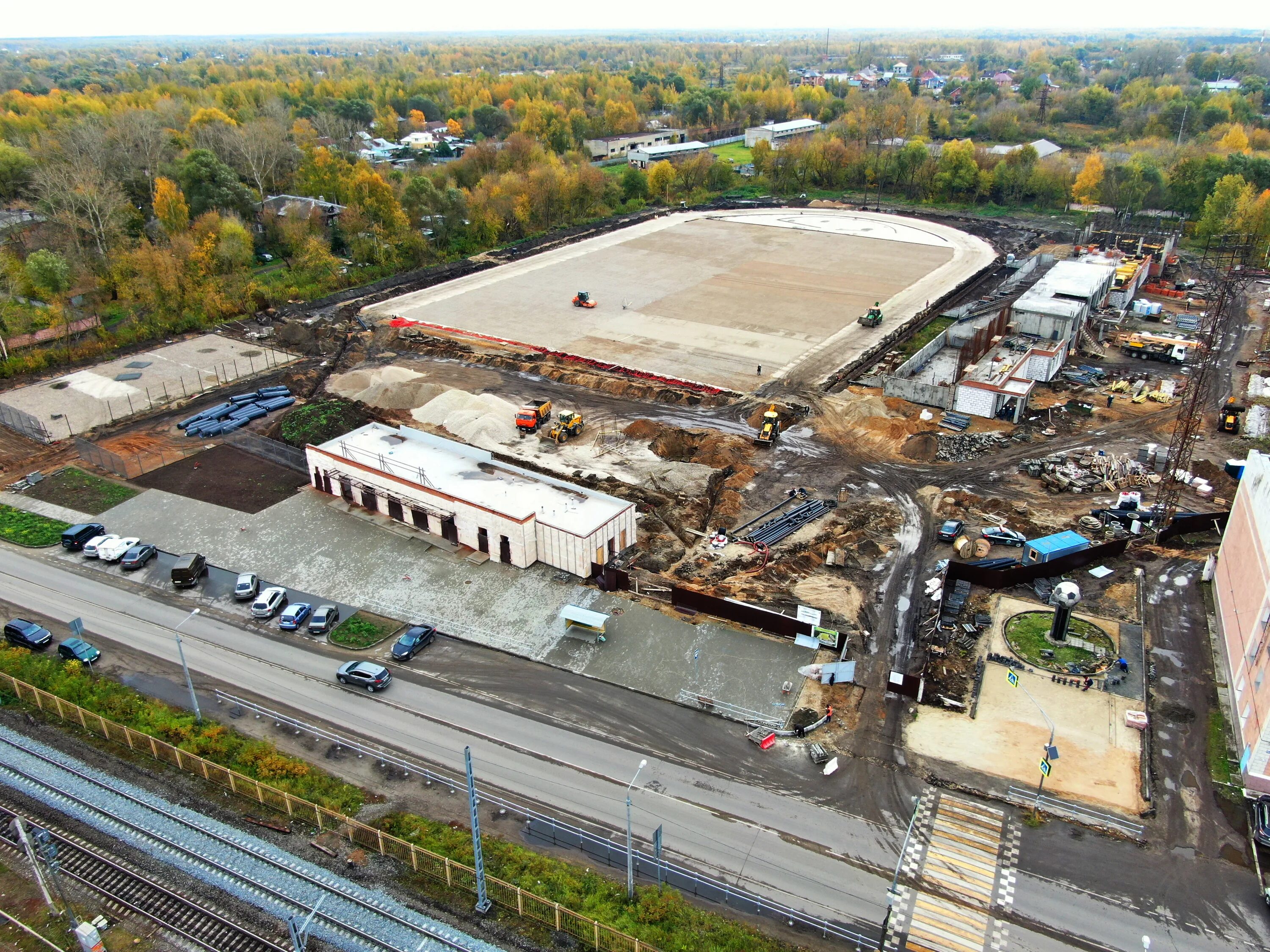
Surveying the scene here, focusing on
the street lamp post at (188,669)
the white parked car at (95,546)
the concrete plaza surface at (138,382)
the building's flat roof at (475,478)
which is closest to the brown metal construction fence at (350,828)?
the street lamp post at (188,669)

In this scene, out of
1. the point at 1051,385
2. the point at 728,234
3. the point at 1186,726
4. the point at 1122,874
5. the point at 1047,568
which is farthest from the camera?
the point at 728,234

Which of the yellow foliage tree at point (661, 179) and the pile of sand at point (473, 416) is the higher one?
the yellow foliage tree at point (661, 179)

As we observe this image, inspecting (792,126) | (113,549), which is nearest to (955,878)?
(113,549)

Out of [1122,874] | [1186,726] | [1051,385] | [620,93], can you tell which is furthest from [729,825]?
[620,93]

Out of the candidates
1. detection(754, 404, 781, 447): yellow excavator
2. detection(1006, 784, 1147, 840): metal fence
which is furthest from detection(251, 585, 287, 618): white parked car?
detection(1006, 784, 1147, 840): metal fence

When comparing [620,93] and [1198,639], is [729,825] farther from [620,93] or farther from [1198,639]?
[620,93]

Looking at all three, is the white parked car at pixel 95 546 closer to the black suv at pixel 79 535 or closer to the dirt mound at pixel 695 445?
the black suv at pixel 79 535
